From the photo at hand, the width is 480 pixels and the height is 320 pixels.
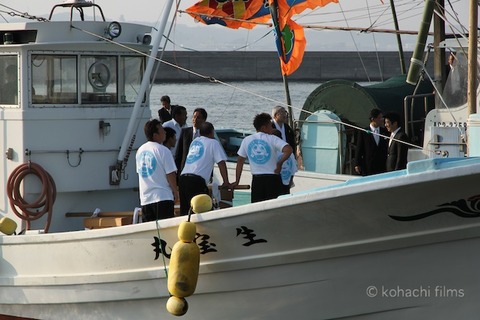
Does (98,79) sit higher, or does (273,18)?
(273,18)

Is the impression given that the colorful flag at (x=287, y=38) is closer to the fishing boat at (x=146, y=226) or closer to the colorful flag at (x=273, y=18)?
the colorful flag at (x=273, y=18)

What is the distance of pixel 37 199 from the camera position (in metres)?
11.0

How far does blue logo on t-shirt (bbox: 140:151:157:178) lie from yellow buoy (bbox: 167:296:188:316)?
1471 millimetres

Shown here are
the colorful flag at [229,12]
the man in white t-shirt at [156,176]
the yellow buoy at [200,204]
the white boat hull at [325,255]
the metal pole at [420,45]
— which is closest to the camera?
the white boat hull at [325,255]

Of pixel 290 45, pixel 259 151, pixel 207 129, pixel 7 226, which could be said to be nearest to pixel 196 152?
pixel 207 129

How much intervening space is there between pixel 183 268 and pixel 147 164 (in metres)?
1.45

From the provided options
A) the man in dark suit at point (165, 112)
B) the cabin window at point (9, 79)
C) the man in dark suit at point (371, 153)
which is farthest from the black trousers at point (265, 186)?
the man in dark suit at point (165, 112)

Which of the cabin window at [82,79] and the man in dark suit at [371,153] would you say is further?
the man in dark suit at [371,153]

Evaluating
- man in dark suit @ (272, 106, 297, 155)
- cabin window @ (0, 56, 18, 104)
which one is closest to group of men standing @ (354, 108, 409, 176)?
man in dark suit @ (272, 106, 297, 155)

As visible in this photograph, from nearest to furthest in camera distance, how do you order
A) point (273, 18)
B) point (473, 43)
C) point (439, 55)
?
point (473, 43) < point (439, 55) < point (273, 18)

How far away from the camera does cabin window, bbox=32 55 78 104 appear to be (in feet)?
36.2

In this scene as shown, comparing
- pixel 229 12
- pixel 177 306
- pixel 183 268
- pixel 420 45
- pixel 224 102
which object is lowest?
pixel 177 306

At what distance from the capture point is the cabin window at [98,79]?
11219 mm

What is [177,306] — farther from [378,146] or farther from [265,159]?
[378,146]
